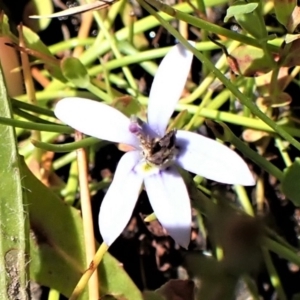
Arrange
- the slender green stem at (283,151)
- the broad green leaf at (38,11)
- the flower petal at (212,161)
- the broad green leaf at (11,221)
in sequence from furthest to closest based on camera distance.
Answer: the broad green leaf at (38,11) < the slender green stem at (283,151) < the broad green leaf at (11,221) < the flower petal at (212,161)

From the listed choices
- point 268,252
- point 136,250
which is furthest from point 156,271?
point 268,252

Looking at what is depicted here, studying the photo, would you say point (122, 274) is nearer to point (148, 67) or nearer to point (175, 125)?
point (175, 125)

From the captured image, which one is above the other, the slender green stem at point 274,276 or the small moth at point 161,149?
the small moth at point 161,149

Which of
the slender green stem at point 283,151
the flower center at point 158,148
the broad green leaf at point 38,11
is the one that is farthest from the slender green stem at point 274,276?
the broad green leaf at point 38,11

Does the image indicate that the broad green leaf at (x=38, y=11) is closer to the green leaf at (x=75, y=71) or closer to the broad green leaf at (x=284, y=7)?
the green leaf at (x=75, y=71)

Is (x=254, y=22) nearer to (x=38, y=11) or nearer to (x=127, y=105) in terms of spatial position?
(x=127, y=105)

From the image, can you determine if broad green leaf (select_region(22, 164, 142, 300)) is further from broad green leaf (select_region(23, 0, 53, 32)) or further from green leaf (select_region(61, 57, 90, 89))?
broad green leaf (select_region(23, 0, 53, 32))

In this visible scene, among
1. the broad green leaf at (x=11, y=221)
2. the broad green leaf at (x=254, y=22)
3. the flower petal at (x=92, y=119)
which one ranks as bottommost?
the broad green leaf at (x=11, y=221)

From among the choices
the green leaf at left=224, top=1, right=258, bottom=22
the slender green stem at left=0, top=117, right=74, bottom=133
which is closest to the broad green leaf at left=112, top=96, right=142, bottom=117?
the slender green stem at left=0, top=117, right=74, bottom=133
